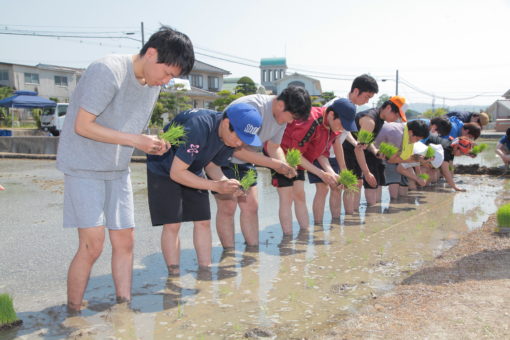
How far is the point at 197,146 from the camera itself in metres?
3.49

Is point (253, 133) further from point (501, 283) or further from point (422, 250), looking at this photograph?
point (422, 250)

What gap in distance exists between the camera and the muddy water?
303cm

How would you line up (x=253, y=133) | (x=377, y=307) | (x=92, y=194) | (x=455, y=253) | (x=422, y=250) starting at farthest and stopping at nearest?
(x=422, y=250), (x=455, y=253), (x=253, y=133), (x=377, y=307), (x=92, y=194)

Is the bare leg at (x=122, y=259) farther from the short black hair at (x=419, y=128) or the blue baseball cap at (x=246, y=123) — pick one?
the short black hair at (x=419, y=128)

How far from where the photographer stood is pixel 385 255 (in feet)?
15.2

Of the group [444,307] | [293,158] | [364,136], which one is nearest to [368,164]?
[364,136]

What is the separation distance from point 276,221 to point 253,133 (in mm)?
3062

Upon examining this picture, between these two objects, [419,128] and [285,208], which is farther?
[419,128]

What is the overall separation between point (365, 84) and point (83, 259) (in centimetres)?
411

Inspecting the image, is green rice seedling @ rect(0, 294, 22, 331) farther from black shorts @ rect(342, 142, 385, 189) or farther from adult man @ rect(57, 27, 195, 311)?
black shorts @ rect(342, 142, 385, 189)

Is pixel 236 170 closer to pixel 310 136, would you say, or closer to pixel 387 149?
pixel 310 136

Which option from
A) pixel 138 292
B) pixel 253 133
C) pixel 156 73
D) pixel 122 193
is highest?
pixel 156 73

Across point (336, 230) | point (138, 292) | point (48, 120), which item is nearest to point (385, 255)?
point (336, 230)

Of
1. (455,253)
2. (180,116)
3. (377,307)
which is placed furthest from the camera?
(455,253)
